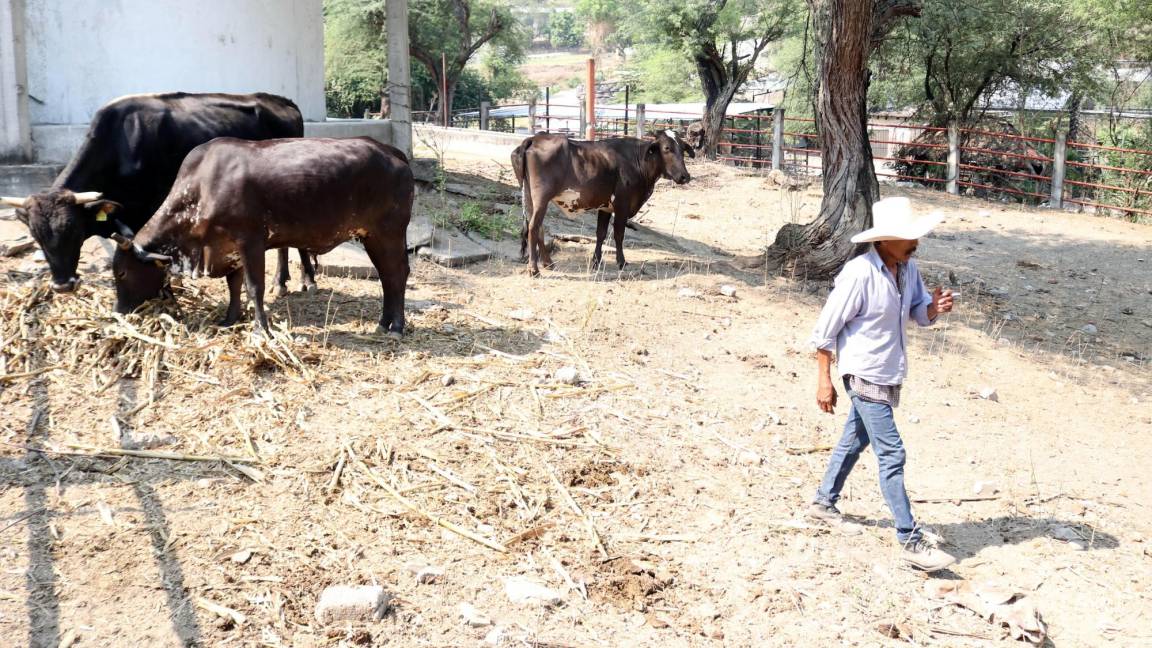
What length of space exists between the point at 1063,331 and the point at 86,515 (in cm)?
889

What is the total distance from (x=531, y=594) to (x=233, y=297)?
11.8 ft

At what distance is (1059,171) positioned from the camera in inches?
685

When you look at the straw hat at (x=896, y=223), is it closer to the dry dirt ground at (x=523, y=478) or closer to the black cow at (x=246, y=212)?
Answer: the dry dirt ground at (x=523, y=478)

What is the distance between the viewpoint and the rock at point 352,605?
424cm

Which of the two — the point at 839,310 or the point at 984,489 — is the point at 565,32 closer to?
the point at 984,489

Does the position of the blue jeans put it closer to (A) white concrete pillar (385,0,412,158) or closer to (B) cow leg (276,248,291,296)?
(B) cow leg (276,248,291,296)

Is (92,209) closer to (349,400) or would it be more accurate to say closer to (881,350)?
(349,400)

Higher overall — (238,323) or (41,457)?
(238,323)

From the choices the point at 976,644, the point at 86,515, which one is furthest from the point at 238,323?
the point at 976,644

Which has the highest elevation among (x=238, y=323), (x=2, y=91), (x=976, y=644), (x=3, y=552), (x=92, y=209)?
(x=2, y=91)

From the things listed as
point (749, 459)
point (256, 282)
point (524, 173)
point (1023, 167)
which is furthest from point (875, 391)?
point (1023, 167)

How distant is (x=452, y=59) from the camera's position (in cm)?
3562

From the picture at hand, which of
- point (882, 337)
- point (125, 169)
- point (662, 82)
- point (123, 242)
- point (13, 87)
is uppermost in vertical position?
point (662, 82)

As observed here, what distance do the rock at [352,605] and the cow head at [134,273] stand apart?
3.46m
